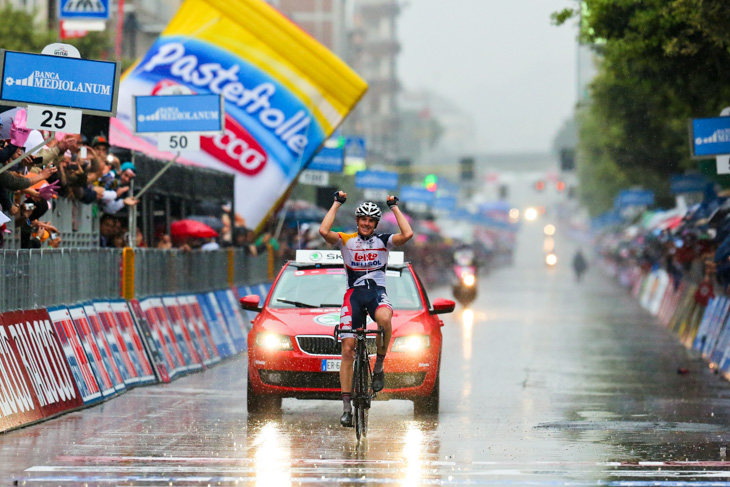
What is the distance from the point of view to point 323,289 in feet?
47.0

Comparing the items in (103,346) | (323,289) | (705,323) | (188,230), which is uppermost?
(188,230)

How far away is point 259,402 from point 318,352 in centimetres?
80

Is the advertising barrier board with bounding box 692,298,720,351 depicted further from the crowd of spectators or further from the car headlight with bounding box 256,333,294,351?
the car headlight with bounding box 256,333,294,351

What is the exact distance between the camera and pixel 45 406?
12406mm

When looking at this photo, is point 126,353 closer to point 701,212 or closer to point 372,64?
point 701,212

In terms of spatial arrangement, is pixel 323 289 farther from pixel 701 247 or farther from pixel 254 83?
pixel 254 83

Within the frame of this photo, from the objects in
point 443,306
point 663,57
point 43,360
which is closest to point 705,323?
point 663,57

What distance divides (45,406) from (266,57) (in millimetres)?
16726

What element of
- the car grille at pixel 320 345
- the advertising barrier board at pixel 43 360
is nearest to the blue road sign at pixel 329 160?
the car grille at pixel 320 345

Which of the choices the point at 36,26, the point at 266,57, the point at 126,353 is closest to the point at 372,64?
the point at 36,26

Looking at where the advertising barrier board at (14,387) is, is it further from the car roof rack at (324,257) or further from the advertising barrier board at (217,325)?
the advertising barrier board at (217,325)

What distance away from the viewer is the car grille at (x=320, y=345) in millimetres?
13070

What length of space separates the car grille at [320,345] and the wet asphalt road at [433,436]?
0.64 metres

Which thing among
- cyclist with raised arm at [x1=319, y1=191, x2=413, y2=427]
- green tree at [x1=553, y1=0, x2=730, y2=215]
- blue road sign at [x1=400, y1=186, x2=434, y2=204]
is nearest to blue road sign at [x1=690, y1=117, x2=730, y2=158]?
green tree at [x1=553, y1=0, x2=730, y2=215]
